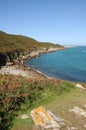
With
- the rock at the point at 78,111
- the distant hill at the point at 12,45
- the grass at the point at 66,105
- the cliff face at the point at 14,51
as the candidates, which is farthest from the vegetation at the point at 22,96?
the distant hill at the point at 12,45

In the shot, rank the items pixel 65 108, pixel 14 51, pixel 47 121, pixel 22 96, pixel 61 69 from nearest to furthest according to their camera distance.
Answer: pixel 47 121 < pixel 65 108 < pixel 22 96 < pixel 61 69 < pixel 14 51

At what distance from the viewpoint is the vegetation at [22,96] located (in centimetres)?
1363

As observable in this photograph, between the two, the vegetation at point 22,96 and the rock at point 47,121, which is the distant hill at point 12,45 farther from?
the rock at point 47,121

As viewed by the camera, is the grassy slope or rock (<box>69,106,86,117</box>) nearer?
the grassy slope

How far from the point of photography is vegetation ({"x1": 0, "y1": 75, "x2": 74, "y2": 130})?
13.6 m

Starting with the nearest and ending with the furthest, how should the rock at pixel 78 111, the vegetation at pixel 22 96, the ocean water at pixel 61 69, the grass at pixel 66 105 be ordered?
the grass at pixel 66 105, the vegetation at pixel 22 96, the rock at pixel 78 111, the ocean water at pixel 61 69

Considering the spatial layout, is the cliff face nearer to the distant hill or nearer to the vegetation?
the distant hill

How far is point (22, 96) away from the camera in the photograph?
16.0 meters

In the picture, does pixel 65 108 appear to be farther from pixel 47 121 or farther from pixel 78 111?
pixel 47 121

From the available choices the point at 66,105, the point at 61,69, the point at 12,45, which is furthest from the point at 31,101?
the point at 12,45

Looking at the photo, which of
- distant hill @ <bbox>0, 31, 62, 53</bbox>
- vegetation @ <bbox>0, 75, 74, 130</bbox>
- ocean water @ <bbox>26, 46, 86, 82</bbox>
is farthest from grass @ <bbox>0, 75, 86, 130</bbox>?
distant hill @ <bbox>0, 31, 62, 53</bbox>

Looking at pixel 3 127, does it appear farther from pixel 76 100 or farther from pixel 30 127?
pixel 76 100

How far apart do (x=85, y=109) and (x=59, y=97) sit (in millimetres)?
3234

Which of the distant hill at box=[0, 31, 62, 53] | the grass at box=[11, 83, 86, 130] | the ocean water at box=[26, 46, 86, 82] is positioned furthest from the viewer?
the distant hill at box=[0, 31, 62, 53]
